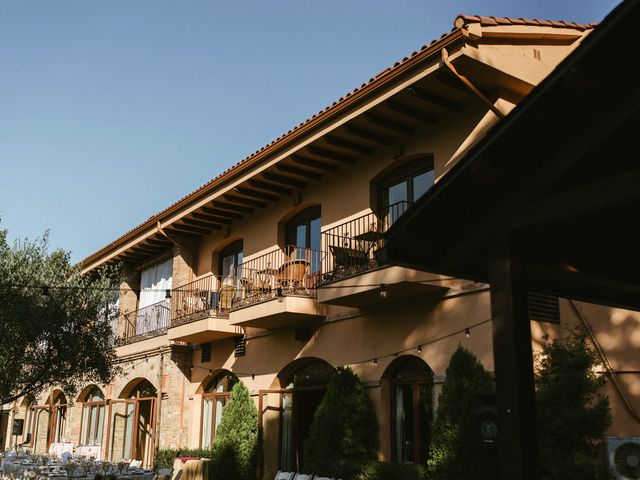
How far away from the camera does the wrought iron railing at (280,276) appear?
1428 cm

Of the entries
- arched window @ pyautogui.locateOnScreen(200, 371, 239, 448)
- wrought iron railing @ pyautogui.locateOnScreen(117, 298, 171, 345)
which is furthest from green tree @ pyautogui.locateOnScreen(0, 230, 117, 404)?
wrought iron railing @ pyautogui.locateOnScreen(117, 298, 171, 345)

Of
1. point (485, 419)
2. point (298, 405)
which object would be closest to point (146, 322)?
point (298, 405)

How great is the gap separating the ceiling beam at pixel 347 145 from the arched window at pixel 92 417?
14.9 meters

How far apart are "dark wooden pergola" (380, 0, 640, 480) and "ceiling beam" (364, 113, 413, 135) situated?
698 cm

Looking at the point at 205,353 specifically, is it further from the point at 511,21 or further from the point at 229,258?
the point at 511,21

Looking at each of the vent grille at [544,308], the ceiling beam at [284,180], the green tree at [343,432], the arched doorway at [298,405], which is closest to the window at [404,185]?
the ceiling beam at [284,180]

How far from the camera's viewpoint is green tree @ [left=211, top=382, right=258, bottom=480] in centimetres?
1525

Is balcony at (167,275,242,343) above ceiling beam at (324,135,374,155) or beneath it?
beneath

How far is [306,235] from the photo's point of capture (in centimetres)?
1595

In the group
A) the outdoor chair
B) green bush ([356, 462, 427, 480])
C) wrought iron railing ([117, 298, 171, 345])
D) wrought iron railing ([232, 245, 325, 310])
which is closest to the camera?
green bush ([356, 462, 427, 480])

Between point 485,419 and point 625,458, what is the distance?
5201mm

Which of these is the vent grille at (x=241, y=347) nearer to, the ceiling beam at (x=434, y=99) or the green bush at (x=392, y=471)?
the green bush at (x=392, y=471)

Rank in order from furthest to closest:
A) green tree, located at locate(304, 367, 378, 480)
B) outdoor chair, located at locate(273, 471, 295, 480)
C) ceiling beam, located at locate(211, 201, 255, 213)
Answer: ceiling beam, located at locate(211, 201, 255, 213) → outdoor chair, located at locate(273, 471, 295, 480) → green tree, located at locate(304, 367, 378, 480)

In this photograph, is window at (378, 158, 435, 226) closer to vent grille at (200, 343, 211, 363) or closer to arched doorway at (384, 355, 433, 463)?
arched doorway at (384, 355, 433, 463)
